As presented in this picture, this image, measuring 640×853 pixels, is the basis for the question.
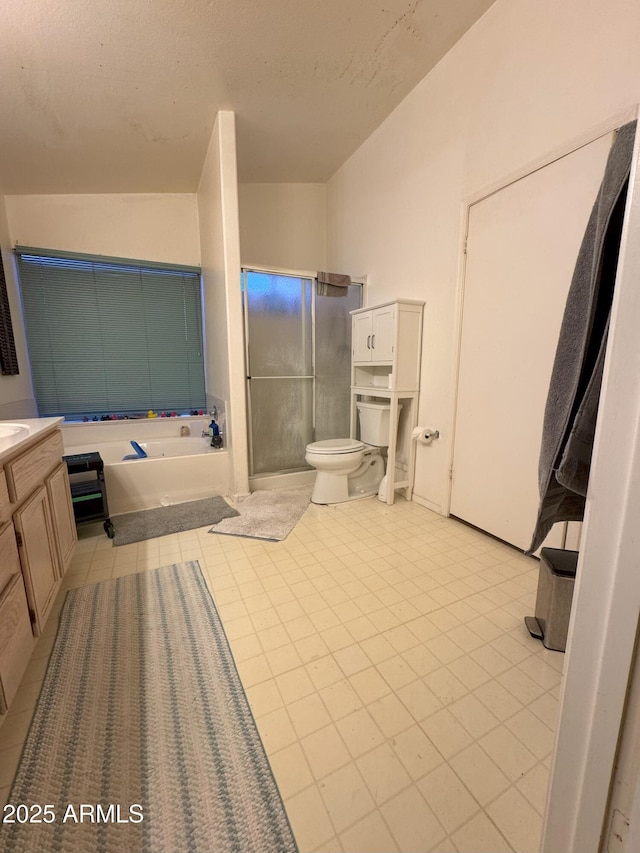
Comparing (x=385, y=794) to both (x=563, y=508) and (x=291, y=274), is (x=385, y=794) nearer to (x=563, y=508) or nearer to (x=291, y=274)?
(x=563, y=508)

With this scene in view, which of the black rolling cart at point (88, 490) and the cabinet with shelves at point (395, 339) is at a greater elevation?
the cabinet with shelves at point (395, 339)

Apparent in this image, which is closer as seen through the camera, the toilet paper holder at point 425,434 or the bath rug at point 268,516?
the bath rug at point 268,516

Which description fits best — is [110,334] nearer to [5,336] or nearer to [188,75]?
[5,336]

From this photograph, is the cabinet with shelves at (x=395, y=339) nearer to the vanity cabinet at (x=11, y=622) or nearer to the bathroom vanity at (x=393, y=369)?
the bathroom vanity at (x=393, y=369)

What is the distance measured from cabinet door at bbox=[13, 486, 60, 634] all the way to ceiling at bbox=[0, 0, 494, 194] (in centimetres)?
204

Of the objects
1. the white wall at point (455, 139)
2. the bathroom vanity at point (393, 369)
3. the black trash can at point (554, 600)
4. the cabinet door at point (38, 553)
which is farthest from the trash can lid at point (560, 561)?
the cabinet door at point (38, 553)

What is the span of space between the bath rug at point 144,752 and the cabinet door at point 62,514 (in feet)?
0.97

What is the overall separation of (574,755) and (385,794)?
1.82 ft

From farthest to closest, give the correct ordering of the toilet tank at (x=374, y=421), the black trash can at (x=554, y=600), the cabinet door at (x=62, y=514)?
1. the toilet tank at (x=374, y=421)
2. the cabinet door at (x=62, y=514)
3. the black trash can at (x=554, y=600)

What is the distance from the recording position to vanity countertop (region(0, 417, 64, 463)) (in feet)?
3.74

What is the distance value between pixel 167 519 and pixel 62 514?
0.81 meters

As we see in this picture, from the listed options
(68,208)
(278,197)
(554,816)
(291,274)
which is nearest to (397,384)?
(291,274)

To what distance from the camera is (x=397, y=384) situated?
8.12ft

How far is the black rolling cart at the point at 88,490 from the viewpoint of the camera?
213 cm
